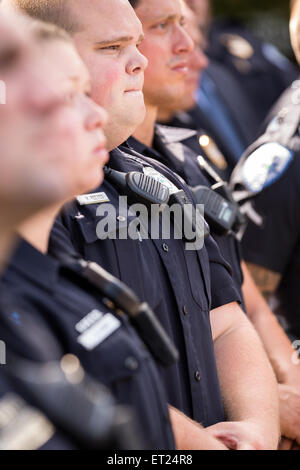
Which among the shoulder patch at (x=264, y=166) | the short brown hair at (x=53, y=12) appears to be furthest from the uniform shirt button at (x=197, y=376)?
the shoulder patch at (x=264, y=166)

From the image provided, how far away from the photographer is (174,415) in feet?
5.08

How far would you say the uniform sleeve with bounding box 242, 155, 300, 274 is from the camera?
2.83 metres

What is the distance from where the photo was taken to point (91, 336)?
135cm

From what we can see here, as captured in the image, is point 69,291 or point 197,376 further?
point 197,376

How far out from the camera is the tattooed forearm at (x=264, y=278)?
2.85 metres

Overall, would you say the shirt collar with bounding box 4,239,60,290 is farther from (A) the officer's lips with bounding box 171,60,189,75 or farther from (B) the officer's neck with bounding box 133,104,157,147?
(A) the officer's lips with bounding box 171,60,189,75

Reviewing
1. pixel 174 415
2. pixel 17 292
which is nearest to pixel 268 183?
pixel 174 415

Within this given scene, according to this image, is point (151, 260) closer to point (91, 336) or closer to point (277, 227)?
point (91, 336)

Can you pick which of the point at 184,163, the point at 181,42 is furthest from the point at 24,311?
the point at 181,42

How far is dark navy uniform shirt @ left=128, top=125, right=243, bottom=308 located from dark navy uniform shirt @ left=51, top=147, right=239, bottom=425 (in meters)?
0.35

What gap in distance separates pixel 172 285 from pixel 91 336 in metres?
0.44

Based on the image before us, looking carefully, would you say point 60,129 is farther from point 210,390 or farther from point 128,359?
point 210,390

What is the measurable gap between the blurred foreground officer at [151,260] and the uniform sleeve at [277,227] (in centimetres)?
94

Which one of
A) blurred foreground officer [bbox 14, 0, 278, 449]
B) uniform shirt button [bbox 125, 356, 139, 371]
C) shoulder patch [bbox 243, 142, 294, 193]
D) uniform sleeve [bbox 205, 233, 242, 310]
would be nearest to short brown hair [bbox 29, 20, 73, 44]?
blurred foreground officer [bbox 14, 0, 278, 449]
